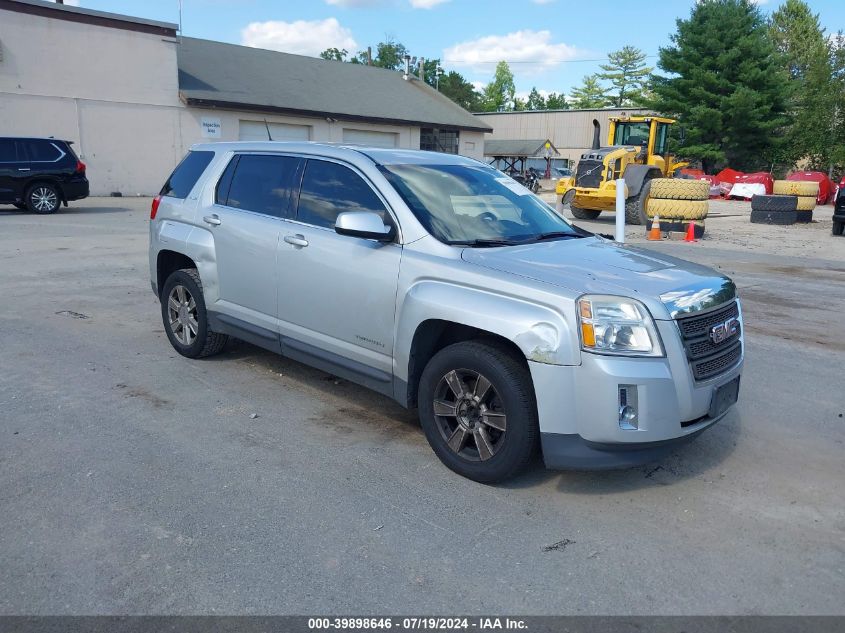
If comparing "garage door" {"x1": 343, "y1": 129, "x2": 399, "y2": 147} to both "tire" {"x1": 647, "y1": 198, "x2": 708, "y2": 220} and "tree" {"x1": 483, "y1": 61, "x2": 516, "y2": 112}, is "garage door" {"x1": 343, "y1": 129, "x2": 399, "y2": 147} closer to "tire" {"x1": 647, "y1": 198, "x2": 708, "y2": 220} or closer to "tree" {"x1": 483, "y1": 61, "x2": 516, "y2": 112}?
"tire" {"x1": 647, "y1": 198, "x2": 708, "y2": 220}

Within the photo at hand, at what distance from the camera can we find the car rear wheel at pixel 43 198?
1847cm

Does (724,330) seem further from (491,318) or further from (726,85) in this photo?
(726,85)

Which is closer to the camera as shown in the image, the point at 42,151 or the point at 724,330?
the point at 724,330

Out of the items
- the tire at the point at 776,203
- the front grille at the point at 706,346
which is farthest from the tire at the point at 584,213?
the front grille at the point at 706,346

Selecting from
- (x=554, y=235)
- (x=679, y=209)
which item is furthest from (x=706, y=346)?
(x=679, y=209)

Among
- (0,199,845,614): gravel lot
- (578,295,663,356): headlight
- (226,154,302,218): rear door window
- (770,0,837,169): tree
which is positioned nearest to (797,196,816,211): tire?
(0,199,845,614): gravel lot

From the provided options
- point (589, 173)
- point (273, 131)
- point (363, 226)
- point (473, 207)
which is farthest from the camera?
point (273, 131)

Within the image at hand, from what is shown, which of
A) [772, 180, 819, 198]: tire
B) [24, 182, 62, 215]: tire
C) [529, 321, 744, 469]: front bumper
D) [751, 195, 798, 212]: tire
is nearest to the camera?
[529, 321, 744, 469]: front bumper

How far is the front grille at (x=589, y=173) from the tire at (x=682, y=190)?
2.96 meters

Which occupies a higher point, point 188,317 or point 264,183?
point 264,183

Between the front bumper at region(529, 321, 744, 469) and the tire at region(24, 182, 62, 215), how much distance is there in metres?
18.5

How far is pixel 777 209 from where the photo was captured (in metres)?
22.0

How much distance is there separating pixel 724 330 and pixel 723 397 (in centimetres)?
38

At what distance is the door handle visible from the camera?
4.95 m
